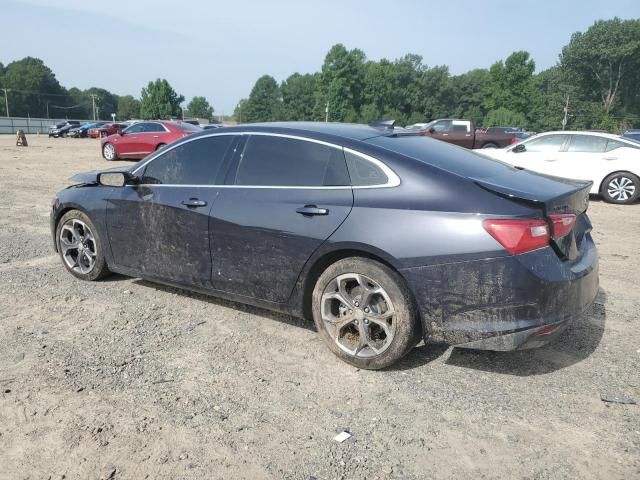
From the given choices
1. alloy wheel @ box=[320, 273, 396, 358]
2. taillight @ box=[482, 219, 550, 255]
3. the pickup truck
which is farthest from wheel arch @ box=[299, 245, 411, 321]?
the pickup truck

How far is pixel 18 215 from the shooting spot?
8578 millimetres

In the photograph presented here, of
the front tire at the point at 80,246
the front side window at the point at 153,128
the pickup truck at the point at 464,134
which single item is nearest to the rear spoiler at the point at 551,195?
the front tire at the point at 80,246

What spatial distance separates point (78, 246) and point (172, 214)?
58.3 inches

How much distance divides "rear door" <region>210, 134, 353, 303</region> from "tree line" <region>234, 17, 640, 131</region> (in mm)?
79625

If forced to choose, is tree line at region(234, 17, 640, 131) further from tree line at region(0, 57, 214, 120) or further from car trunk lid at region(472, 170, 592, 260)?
car trunk lid at region(472, 170, 592, 260)

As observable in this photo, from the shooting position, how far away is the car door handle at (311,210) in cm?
360

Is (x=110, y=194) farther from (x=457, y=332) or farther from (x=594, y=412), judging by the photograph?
(x=594, y=412)

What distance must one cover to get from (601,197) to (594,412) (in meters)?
10.4

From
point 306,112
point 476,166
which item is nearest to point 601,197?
point 476,166

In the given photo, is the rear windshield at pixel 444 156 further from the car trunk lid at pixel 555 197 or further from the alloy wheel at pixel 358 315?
the alloy wheel at pixel 358 315

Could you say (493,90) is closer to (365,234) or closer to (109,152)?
(109,152)

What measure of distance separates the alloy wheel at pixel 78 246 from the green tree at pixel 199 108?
533 ft

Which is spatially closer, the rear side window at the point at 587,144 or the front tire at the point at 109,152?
the rear side window at the point at 587,144

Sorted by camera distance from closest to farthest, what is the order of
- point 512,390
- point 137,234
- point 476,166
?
point 512,390 < point 476,166 < point 137,234
